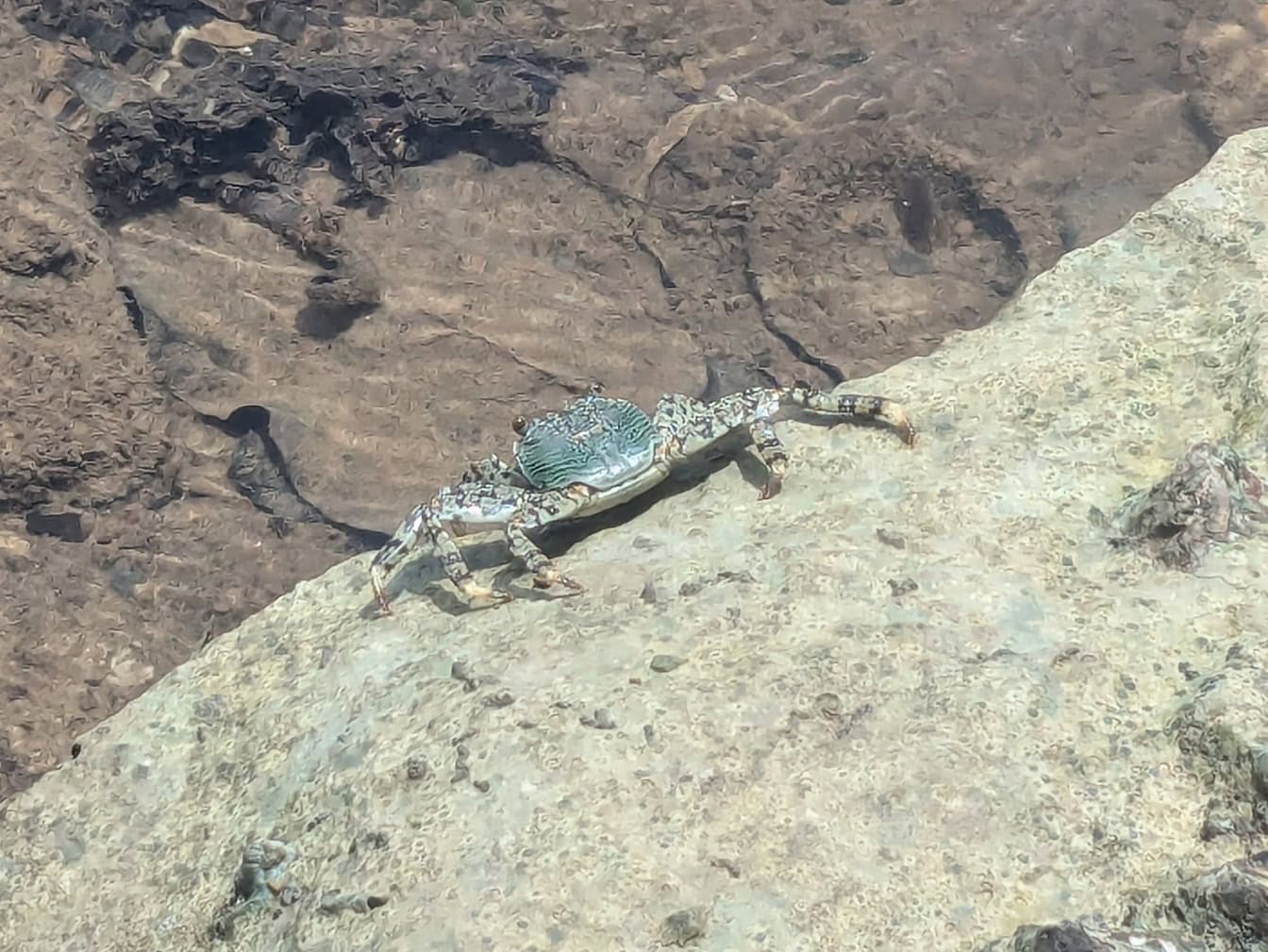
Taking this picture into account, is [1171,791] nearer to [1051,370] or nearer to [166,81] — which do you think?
[1051,370]

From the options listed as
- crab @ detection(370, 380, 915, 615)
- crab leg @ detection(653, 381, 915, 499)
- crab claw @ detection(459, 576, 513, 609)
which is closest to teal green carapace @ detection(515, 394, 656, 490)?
crab @ detection(370, 380, 915, 615)

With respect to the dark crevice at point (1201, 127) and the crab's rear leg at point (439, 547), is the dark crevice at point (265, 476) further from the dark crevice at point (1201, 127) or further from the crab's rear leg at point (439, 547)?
the dark crevice at point (1201, 127)

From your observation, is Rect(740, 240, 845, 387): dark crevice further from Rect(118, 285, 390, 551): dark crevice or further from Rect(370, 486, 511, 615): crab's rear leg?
Rect(370, 486, 511, 615): crab's rear leg

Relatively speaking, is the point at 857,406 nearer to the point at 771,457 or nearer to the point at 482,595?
the point at 771,457

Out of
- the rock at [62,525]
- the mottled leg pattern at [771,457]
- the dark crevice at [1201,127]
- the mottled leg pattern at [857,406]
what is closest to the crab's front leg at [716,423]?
the mottled leg pattern at [771,457]

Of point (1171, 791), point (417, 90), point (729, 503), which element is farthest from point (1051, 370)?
point (417, 90)
